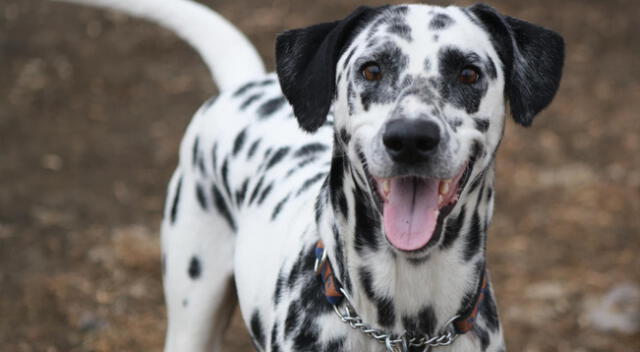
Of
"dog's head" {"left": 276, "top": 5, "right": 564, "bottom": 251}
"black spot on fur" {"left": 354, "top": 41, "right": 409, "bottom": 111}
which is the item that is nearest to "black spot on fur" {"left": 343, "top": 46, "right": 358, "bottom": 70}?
"dog's head" {"left": 276, "top": 5, "right": 564, "bottom": 251}

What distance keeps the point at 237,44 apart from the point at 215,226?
0.96m

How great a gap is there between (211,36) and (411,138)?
6.87ft

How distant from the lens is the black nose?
102 inches

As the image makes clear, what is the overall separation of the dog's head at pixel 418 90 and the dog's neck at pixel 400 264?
0.12 meters

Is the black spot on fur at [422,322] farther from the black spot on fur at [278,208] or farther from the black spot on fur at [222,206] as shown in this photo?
the black spot on fur at [222,206]

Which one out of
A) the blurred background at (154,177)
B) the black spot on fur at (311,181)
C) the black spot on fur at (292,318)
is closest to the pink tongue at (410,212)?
the black spot on fur at (292,318)

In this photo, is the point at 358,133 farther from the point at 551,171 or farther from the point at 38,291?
the point at 551,171

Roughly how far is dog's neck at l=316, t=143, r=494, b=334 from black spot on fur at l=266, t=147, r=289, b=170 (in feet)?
2.80

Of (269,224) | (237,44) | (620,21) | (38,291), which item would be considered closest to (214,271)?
(269,224)

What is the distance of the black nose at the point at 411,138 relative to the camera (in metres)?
2.60

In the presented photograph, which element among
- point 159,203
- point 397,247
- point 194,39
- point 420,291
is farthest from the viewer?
point 159,203

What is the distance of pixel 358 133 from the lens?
2.80m

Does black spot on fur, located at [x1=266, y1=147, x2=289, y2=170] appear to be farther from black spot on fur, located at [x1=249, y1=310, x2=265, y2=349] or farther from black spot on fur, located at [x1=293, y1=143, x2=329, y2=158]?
black spot on fur, located at [x1=249, y1=310, x2=265, y2=349]

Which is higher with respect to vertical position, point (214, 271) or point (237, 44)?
point (237, 44)
